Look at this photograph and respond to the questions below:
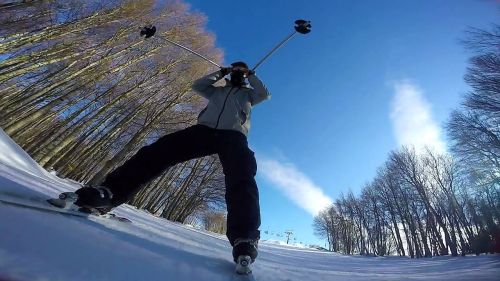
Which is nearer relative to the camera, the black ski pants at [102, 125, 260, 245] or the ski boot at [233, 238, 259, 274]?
the ski boot at [233, 238, 259, 274]

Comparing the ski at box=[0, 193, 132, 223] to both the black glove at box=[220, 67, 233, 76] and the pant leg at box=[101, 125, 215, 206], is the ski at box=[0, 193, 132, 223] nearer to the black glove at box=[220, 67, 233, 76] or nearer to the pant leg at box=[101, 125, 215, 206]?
the pant leg at box=[101, 125, 215, 206]

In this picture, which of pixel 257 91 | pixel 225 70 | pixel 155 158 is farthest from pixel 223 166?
pixel 225 70

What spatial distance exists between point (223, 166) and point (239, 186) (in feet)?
0.80

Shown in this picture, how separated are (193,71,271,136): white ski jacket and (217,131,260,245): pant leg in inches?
4.2

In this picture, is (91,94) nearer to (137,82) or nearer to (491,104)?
(137,82)

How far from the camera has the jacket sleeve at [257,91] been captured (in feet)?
7.97

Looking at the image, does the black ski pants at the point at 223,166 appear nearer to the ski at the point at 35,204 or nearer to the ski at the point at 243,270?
the ski at the point at 243,270

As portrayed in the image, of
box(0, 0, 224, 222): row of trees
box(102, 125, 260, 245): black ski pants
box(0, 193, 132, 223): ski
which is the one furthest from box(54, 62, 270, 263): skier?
box(0, 0, 224, 222): row of trees

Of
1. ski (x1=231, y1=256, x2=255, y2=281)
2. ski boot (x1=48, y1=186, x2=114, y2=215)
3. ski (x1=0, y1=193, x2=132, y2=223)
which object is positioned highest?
Answer: ski boot (x1=48, y1=186, x2=114, y2=215)

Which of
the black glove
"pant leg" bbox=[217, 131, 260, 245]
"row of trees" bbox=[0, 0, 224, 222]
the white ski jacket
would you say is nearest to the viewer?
"pant leg" bbox=[217, 131, 260, 245]

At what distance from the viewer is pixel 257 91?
245 centimetres

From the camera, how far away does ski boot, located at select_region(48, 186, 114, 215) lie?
162 centimetres

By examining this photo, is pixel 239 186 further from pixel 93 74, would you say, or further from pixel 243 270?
pixel 93 74

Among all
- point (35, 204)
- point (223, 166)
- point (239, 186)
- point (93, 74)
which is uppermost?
point (93, 74)
